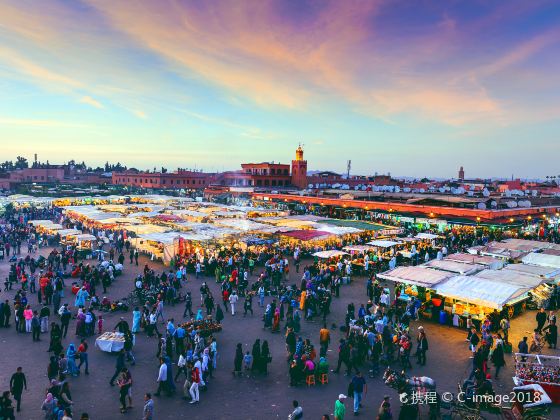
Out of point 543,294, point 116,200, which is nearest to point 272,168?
point 116,200

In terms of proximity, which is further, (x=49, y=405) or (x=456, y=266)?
(x=456, y=266)

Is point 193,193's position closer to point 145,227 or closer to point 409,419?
point 145,227

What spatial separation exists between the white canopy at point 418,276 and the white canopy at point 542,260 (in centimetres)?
563

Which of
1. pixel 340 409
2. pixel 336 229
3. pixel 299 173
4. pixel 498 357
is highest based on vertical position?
pixel 299 173

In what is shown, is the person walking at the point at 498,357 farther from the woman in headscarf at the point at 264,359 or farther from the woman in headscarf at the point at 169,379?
the woman in headscarf at the point at 169,379

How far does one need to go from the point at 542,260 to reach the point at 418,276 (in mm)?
7363

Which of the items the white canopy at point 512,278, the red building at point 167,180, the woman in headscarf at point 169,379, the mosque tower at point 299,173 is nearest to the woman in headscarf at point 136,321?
the woman in headscarf at point 169,379

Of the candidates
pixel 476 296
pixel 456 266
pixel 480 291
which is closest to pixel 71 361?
pixel 476 296

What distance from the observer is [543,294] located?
585 inches

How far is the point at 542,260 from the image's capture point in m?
17.4

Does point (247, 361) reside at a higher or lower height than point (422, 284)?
lower

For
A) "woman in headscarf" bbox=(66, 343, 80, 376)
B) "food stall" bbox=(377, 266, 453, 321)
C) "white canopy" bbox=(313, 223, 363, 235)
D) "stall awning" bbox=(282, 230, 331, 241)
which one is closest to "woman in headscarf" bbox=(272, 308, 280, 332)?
"food stall" bbox=(377, 266, 453, 321)

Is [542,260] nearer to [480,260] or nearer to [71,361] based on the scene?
[480,260]

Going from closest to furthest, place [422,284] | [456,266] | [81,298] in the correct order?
[422,284]
[81,298]
[456,266]
